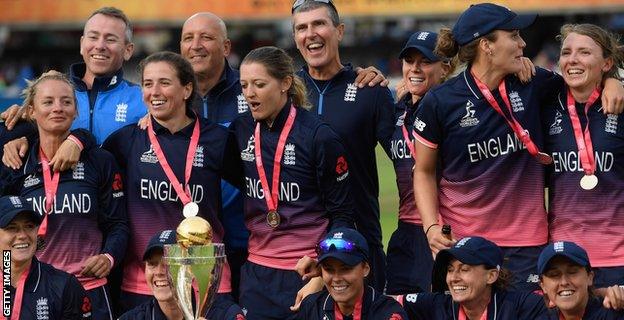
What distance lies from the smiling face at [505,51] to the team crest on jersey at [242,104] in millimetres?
1713

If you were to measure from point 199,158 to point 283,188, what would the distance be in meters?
0.53

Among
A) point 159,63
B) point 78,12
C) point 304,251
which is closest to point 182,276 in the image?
point 304,251

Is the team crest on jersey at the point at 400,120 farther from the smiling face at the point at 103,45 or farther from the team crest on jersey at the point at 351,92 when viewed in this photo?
the smiling face at the point at 103,45

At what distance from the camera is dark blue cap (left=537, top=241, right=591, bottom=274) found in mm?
6629

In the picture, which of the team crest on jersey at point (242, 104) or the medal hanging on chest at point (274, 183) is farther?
the team crest on jersey at point (242, 104)

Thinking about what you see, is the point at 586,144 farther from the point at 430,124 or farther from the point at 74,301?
the point at 74,301

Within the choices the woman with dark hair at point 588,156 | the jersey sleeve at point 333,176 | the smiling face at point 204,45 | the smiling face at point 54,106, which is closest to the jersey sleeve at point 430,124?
the jersey sleeve at point 333,176

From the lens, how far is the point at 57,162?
7473mm

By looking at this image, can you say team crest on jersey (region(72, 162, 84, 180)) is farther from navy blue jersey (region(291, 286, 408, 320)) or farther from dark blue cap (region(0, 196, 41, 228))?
navy blue jersey (region(291, 286, 408, 320))

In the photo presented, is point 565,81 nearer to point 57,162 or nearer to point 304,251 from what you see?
point 304,251

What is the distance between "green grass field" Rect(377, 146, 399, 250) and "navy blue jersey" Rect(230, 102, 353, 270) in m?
5.65

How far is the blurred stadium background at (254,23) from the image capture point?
93.6ft

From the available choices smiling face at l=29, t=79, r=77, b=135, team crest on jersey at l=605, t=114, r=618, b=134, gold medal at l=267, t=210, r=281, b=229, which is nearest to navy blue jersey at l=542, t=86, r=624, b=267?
team crest on jersey at l=605, t=114, r=618, b=134

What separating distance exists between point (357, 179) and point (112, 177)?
149 cm
